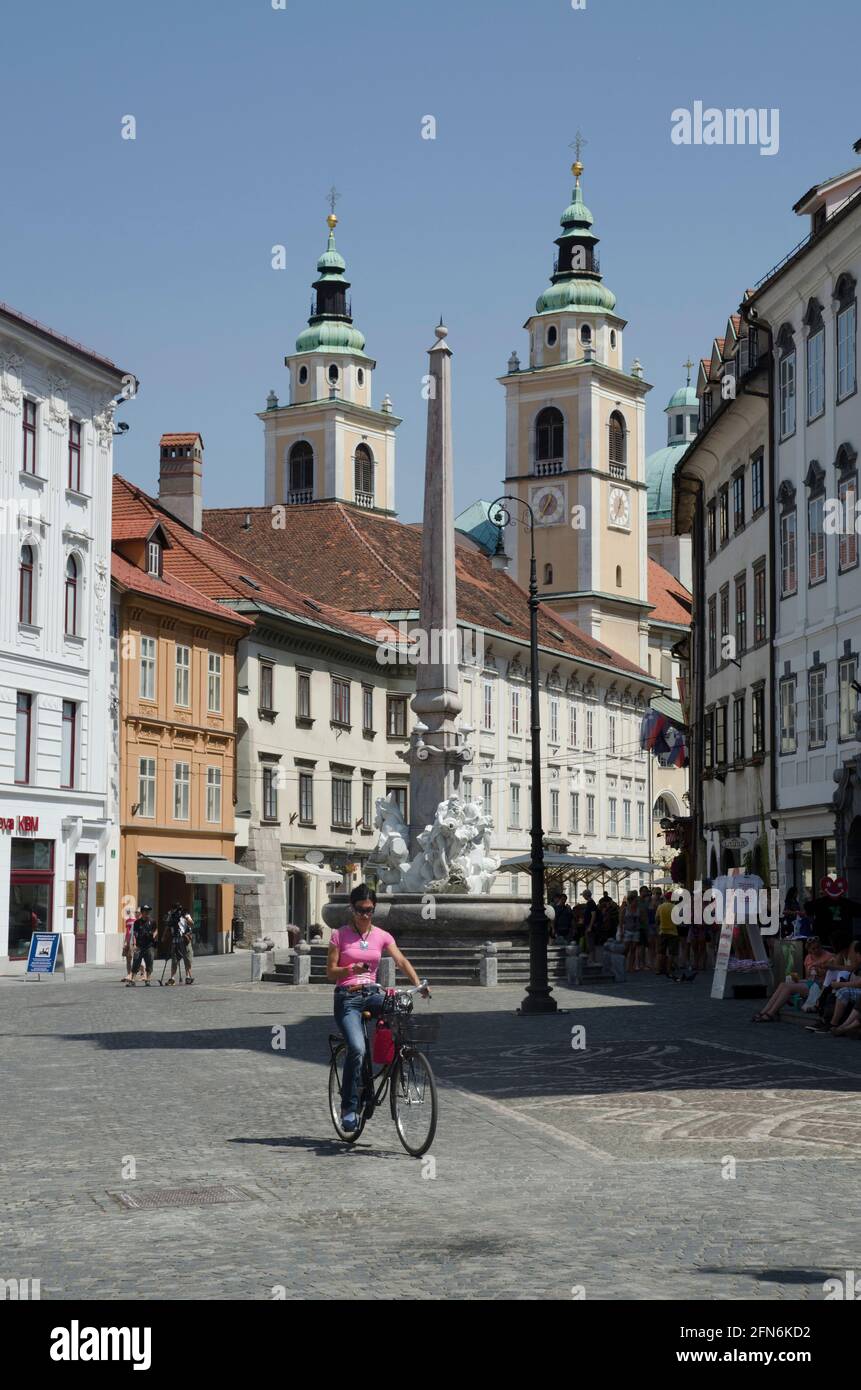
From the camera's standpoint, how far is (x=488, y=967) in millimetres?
34219

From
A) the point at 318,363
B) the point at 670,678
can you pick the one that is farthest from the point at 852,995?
the point at 318,363

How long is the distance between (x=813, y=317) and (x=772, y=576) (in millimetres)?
6332

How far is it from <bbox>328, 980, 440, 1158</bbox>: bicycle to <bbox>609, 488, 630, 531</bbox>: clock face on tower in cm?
9987

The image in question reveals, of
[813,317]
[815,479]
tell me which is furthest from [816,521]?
[813,317]

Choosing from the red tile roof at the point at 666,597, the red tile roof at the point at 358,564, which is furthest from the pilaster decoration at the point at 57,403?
the red tile roof at the point at 666,597

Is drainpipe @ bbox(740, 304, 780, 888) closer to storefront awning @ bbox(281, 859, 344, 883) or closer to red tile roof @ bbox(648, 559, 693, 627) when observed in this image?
storefront awning @ bbox(281, 859, 344, 883)

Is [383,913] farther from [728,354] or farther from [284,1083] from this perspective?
[728,354]

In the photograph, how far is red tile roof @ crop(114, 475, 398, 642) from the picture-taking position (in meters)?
61.6

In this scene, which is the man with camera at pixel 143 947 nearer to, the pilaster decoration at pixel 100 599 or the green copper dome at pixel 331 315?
the pilaster decoration at pixel 100 599

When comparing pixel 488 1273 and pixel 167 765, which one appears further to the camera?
pixel 167 765

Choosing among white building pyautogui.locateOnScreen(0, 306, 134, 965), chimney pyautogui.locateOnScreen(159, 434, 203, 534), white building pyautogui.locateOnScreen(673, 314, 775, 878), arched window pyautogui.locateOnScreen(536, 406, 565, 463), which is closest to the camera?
white building pyautogui.locateOnScreen(0, 306, 134, 965)

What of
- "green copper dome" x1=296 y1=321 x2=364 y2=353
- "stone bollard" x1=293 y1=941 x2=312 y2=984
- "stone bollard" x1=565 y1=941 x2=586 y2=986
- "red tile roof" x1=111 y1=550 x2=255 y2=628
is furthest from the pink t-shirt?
"green copper dome" x1=296 y1=321 x2=364 y2=353

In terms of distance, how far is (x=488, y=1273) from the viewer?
870 cm
